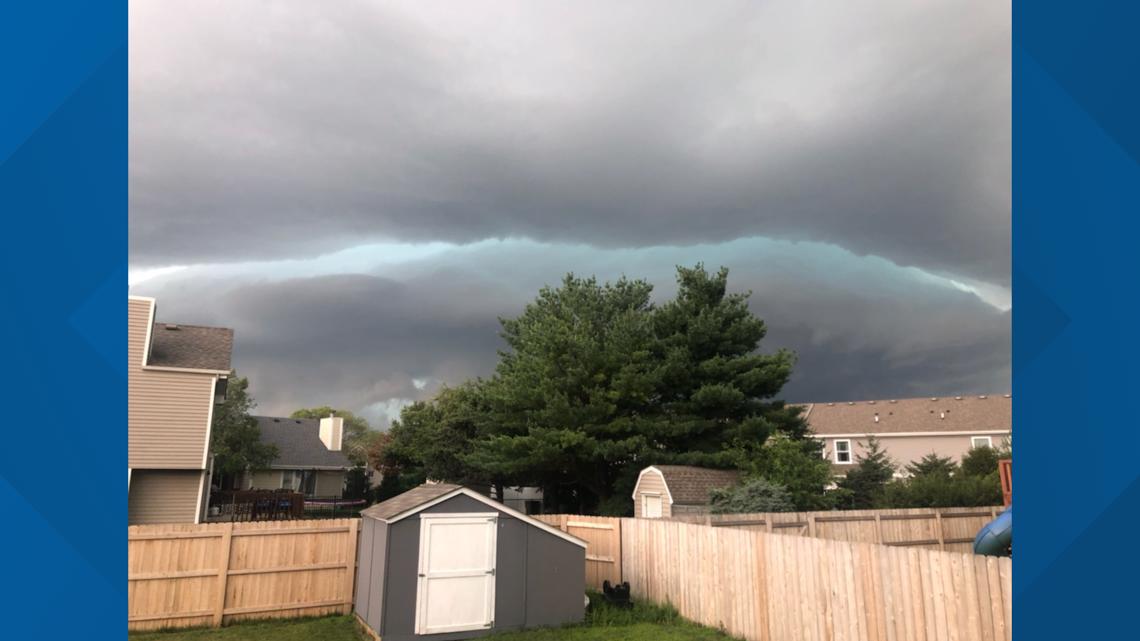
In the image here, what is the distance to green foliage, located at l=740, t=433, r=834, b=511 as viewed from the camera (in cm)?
2230

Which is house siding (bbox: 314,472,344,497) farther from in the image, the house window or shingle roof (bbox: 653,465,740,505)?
shingle roof (bbox: 653,465,740,505)

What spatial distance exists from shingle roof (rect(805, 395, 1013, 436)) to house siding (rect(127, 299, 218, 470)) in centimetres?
3133

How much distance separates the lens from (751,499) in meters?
19.2

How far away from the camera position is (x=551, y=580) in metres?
11.7

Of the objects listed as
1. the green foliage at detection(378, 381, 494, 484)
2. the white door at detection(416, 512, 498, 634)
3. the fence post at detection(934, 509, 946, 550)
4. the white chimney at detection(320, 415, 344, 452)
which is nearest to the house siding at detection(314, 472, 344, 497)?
the white chimney at detection(320, 415, 344, 452)

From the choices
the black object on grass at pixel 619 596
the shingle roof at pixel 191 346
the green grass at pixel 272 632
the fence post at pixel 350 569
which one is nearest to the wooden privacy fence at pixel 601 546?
the black object on grass at pixel 619 596

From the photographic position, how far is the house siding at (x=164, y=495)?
22.9 m

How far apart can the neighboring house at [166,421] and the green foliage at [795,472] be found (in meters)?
18.6

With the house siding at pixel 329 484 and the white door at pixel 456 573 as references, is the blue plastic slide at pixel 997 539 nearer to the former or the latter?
the white door at pixel 456 573

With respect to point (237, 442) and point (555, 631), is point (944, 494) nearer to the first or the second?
point (555, 631)

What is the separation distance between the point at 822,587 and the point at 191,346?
2279 cm

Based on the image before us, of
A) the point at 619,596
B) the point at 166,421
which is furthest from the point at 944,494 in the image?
the point at 166,421
